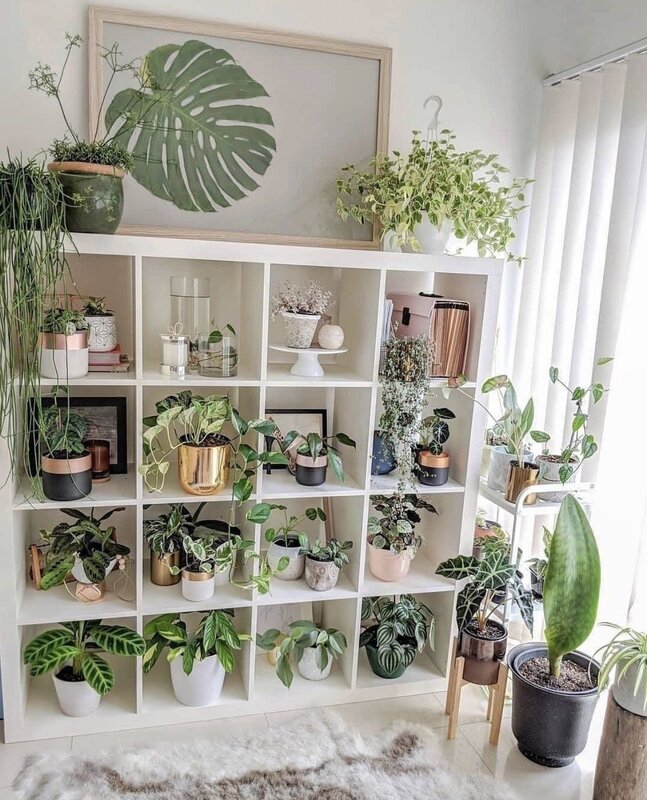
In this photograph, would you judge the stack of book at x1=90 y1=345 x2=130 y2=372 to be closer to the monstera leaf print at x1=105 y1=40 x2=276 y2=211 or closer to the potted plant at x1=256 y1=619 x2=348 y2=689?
the monstera leaf print at x1=105 y1=40 x2=276 y2=211

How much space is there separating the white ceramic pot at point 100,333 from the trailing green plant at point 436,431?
3.41 feet

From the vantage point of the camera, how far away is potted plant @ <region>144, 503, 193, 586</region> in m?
2.16

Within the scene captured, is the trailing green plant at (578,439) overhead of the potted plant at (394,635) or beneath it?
overhead

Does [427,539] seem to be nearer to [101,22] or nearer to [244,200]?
[244,200]

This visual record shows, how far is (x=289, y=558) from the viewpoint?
2332 mm

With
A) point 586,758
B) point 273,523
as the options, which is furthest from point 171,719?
point 586,758

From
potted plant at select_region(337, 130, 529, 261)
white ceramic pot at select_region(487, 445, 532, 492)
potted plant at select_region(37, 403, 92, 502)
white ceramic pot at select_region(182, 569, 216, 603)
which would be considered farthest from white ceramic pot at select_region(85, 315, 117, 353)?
white ceramic pot at select_region(487, 445, 532, 492)

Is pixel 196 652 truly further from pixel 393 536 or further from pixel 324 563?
pixel 393 536

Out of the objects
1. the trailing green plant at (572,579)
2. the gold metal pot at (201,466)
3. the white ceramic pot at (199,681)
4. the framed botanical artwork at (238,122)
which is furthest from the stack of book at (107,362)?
the trailing green plant at (572,579)

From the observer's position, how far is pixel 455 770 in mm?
2059

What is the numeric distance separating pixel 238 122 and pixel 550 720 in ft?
6.79

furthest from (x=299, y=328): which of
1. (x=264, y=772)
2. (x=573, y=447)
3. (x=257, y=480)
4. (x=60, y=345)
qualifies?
(x=264, y=772)

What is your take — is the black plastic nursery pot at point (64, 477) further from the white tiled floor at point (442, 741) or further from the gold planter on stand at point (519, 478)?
the gold planter on stand at point (519, 478)

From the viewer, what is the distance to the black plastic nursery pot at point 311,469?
87.9 inches
